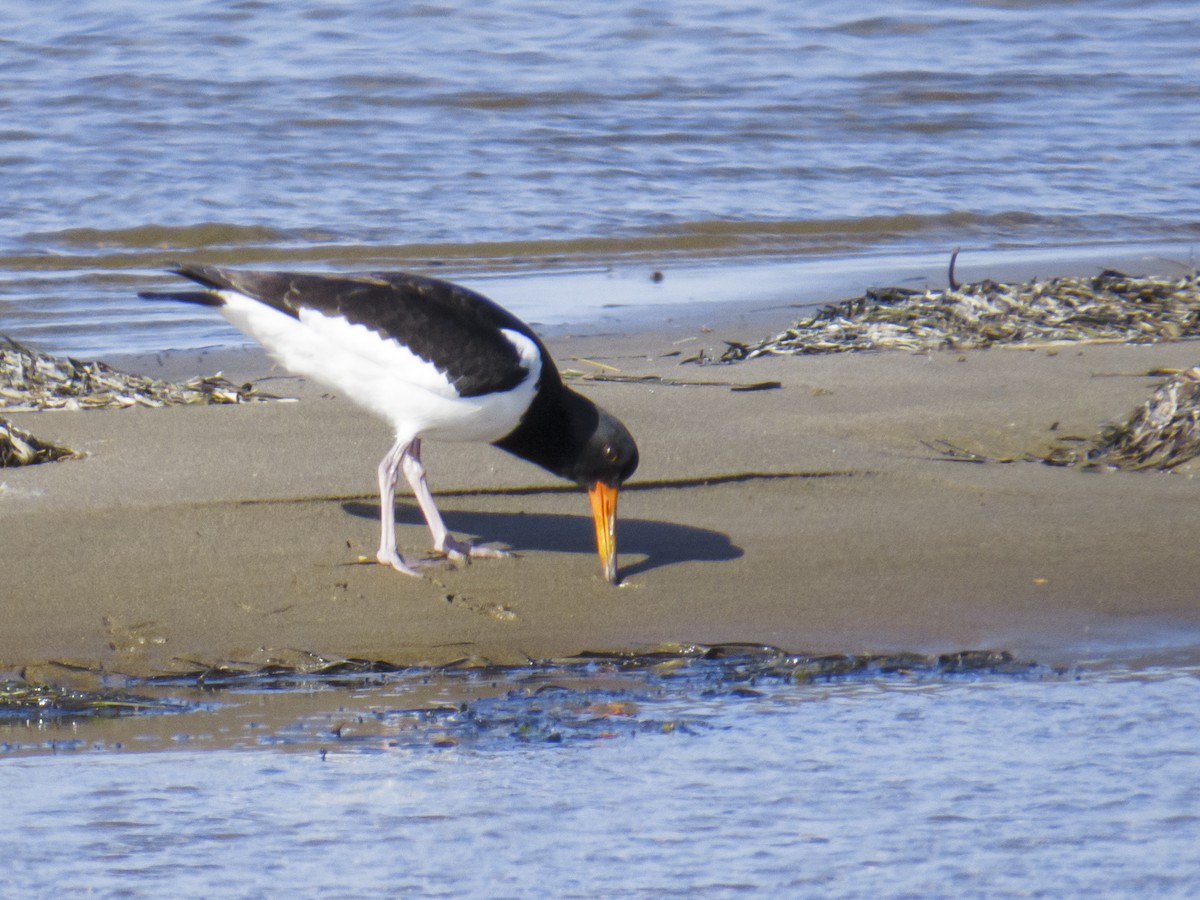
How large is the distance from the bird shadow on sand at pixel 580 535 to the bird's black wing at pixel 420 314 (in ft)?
1.60

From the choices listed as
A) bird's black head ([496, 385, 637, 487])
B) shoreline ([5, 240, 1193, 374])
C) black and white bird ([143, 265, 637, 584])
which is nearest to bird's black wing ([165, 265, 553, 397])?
black and white bird ([143, 265, 637, 584])

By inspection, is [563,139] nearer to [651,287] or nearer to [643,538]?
[651,287]

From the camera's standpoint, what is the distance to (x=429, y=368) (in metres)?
4.94

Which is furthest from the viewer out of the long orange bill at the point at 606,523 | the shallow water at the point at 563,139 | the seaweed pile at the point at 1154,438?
the shallow water at the point at 563,139

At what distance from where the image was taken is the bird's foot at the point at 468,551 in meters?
4.87

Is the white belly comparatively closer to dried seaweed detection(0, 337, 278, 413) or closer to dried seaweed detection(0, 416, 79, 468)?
dried seaweed detection(0, 416, 79, 468)

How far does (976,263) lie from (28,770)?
8423 mm

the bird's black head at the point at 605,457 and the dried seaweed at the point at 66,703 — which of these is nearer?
the dried seaweed at the point at 66,703

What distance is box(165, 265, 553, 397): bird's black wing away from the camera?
16.2 feet

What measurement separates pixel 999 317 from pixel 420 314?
3.60 meters

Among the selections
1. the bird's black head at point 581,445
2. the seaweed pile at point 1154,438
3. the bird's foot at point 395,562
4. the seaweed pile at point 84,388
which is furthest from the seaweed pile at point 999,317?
the bird's foot at point 395,562

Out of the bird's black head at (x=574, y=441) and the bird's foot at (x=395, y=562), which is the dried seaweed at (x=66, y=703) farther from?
the bird's black head at (x=574, y=441)

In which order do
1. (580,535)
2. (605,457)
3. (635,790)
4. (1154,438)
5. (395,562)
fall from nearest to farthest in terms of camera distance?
(635,790) → (395,562) → (605,457) → (580,535) → (1154,438)

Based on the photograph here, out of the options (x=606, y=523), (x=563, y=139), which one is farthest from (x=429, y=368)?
(x=563, y=139)
